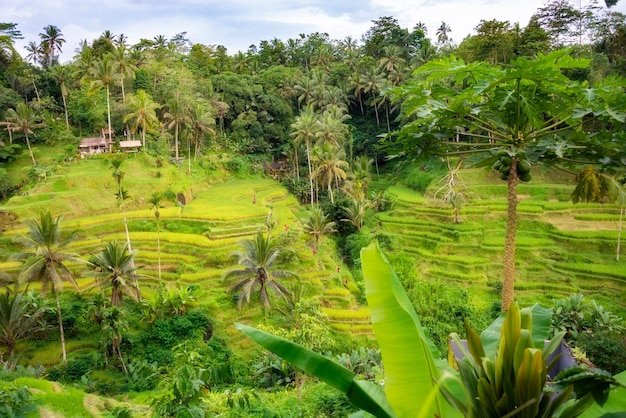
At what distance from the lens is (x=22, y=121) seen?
3180 centimetres

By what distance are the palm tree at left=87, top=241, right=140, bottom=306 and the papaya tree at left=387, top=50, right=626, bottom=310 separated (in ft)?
51.7

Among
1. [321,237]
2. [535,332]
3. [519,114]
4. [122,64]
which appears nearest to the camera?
[535,332]

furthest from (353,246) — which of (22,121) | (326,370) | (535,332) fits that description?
(22,121)

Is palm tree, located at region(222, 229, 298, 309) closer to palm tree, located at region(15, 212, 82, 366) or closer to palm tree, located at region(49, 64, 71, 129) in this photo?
palm tree, located at region(15, 212, 82, 366)

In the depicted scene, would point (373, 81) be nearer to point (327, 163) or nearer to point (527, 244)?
point (327, 163)

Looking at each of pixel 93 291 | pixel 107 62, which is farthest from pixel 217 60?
pixel 93 291

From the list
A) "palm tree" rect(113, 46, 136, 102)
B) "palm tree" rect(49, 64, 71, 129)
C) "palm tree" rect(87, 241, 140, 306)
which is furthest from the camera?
"palm tree" rect(49, 64, 71, 129)

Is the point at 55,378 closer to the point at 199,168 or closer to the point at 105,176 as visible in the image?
the point at 105,176

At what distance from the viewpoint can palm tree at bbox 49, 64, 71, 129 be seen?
118 ft

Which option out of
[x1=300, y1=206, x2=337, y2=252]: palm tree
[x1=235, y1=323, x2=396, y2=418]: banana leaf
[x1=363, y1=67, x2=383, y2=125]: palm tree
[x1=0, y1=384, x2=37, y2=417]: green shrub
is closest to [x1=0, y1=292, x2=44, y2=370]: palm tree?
[x1=0, y1=384, x2=37, y2=417]: green shrub

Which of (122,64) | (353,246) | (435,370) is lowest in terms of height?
(353,246)

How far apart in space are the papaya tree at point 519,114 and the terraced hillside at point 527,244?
17504 millimetres

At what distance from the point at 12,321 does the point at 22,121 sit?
23.2 metres

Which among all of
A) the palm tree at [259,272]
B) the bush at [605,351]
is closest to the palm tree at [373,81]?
the palm tree at [259,272]
